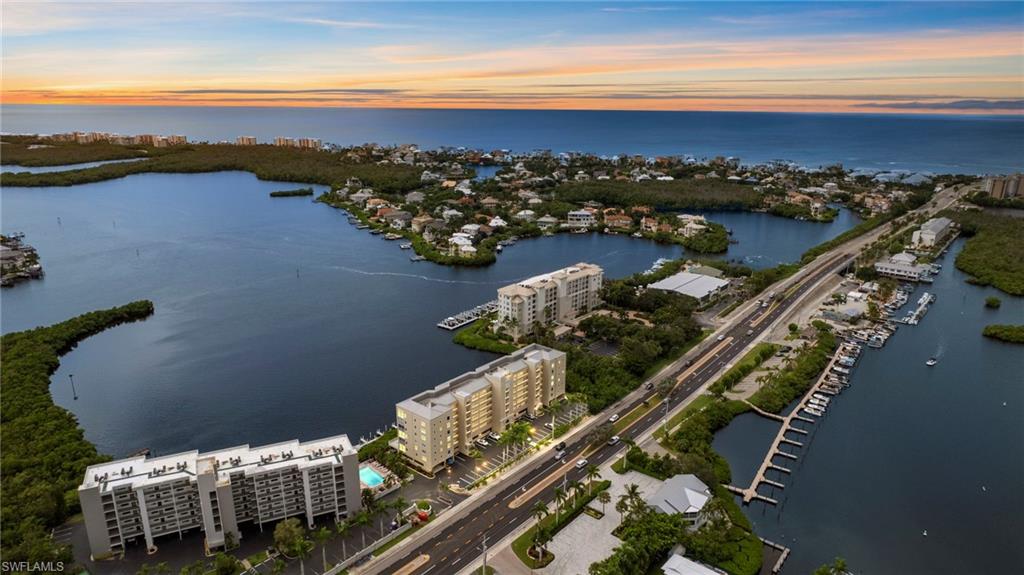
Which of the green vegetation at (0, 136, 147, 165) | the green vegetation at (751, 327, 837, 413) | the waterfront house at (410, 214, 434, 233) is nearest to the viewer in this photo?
the green vegetation at (751, 327, 837, 413)

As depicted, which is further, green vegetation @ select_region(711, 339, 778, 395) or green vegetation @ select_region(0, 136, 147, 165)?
green vegetation @ select_region(0, 136, 147, 165)

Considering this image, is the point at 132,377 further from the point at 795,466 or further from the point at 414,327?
the point at 795,466

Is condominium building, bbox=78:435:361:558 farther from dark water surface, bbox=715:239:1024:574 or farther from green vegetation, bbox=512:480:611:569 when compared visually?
dark water surface, bbox=715:239:1024:574

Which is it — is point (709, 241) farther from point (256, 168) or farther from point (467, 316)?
point (256, 168)

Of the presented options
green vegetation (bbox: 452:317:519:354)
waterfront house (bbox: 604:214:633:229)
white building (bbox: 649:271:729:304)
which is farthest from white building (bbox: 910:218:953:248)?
green vegetation (bbox: 452:317:519:354)

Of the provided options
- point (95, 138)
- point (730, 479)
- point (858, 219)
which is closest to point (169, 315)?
point (730, 479)
